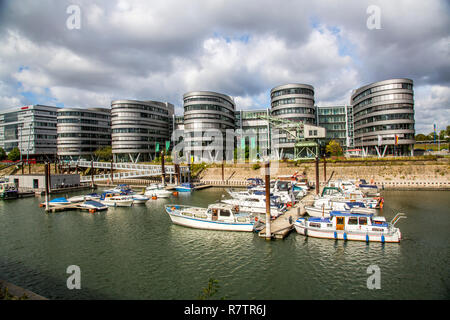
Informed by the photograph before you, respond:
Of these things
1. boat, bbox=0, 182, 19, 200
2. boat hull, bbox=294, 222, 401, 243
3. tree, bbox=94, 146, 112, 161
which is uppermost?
tree, bbox=94, 146, 112, 161

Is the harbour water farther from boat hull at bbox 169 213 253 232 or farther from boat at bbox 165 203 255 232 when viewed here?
boat at bbox 165 203 255 232

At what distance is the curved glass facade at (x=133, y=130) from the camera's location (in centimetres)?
12644

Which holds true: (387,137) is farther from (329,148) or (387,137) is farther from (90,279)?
(90,279)

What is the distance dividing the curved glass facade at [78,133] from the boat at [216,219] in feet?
394

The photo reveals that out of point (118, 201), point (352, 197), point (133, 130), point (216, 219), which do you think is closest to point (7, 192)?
point (118, 201)

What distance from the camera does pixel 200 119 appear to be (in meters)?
115

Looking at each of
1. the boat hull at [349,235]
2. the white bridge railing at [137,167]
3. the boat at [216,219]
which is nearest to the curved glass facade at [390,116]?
the white bridge railing at [137,167]

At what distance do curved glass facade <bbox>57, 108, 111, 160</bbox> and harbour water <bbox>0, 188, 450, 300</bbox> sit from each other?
380ft

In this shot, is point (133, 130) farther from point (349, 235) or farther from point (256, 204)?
point (349, 235)

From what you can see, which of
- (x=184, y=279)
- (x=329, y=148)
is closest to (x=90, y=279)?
(x=184, y=279)

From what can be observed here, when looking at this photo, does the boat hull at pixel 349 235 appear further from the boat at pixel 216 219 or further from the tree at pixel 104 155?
the tree at pixel 104 155

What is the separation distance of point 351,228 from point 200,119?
94195 mm

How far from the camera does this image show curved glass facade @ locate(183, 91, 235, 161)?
11400 centimetres

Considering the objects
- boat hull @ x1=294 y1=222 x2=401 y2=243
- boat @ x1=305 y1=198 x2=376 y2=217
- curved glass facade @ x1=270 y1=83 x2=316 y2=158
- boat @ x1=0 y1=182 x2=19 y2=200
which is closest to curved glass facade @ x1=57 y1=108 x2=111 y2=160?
boat @ x1=0 y1=182 x2=19 y2=200
